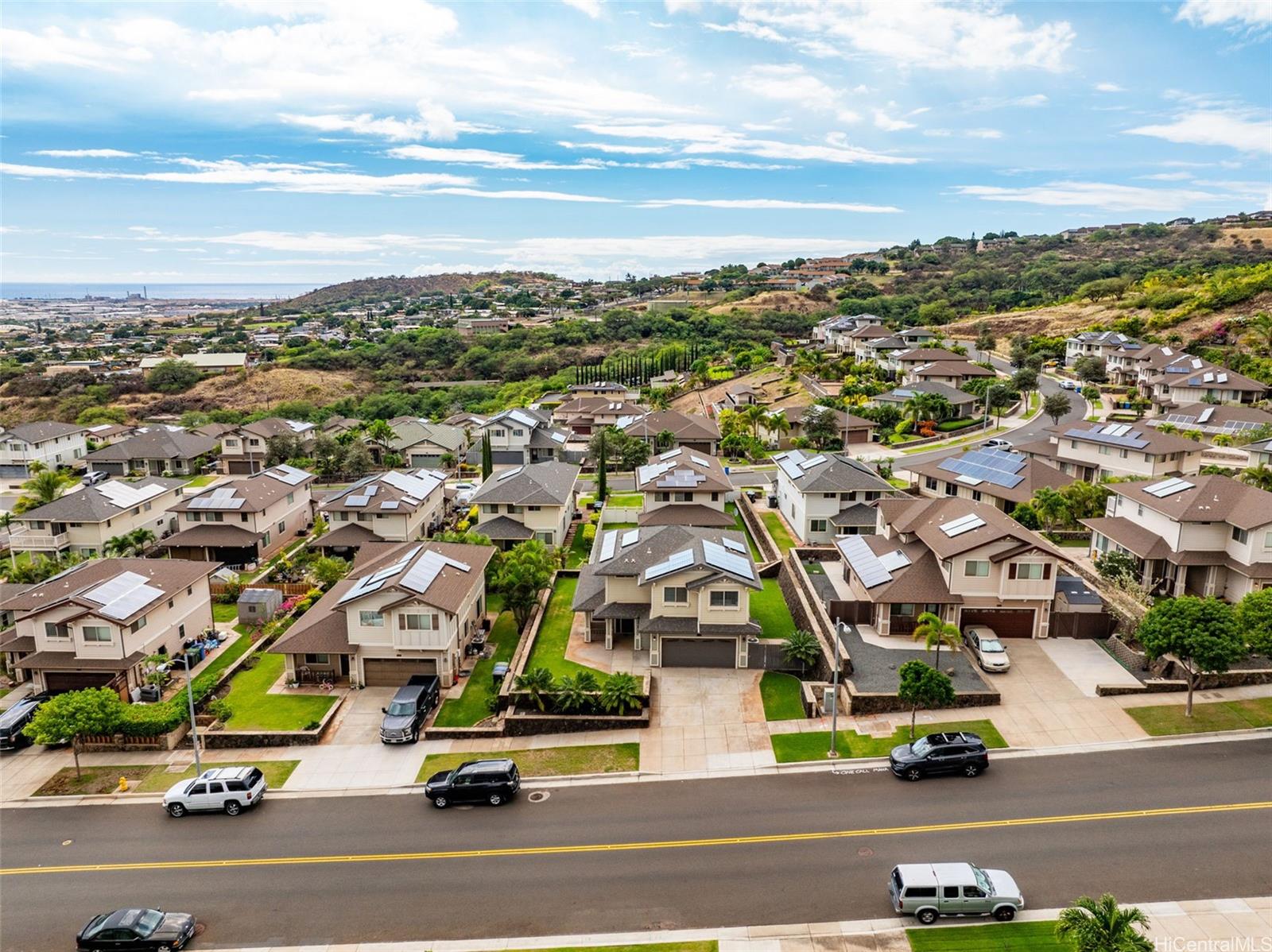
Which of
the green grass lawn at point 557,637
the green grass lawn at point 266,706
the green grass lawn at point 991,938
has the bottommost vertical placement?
the green grass lawn at point 266,706

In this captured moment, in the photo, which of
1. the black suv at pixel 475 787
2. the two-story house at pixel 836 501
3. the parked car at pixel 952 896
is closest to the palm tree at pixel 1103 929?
the parked car at pixel 952 896

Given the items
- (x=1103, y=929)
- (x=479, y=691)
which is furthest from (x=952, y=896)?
(x=479, y=691)

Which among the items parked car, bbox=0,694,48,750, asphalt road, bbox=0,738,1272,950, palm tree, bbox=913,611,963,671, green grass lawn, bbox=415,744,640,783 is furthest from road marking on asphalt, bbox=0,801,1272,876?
parked car, bbox=0,694,48,750

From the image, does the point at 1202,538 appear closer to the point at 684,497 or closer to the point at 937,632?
the point at 937,632

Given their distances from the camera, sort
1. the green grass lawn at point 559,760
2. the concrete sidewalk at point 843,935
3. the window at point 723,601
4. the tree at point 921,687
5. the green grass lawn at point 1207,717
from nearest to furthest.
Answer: the concrete sidewalk at point 843,935 → the green grass lawn at point 1207,717 → the green grass lawn at point 559,760 → the tree at point 921,687 → the window at point 723,601

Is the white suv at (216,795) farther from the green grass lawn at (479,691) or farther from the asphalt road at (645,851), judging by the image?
the green grass lawn at (479,691)

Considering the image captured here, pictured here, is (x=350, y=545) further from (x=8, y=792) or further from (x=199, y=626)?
(x=8, y=792)
